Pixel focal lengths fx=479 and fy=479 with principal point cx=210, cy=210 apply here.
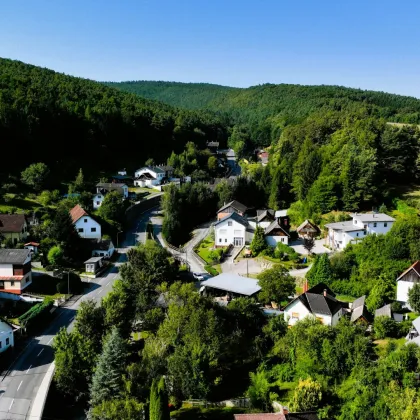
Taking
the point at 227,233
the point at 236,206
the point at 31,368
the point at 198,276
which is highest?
the point at 236,206

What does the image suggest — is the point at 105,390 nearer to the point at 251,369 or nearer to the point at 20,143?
the point at 251,369

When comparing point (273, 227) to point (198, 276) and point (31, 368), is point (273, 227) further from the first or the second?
point (31, 368)

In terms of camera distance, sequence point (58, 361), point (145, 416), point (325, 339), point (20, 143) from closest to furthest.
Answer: point (145, 416)
point (58, 361)
point (325, 339)
point (20, 143)

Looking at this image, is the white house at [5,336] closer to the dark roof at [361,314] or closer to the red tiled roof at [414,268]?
the dark roof at [361,314]

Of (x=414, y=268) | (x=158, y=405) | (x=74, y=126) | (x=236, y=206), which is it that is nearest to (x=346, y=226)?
(x=414, y=268)

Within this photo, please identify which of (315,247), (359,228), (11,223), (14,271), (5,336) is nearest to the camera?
(5,336)

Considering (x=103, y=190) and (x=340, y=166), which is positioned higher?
(x=340, y=166)

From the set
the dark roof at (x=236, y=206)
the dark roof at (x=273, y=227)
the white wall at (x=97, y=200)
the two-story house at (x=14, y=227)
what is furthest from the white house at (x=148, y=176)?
the two-story house at (x=14, y=227)

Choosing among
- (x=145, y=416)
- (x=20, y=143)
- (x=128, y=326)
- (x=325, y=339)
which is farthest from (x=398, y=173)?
(x=20, y=143)
